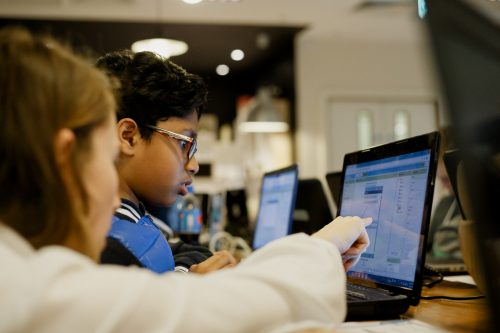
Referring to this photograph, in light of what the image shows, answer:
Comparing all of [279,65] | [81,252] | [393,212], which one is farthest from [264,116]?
[81,252]

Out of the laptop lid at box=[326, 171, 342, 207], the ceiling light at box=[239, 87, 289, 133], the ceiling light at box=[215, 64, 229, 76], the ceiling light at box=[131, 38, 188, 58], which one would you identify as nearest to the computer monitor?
the laptop lid at box=[326, 171, 342, 207]

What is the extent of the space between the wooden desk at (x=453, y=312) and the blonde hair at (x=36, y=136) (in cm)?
65

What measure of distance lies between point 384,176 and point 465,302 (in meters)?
0.34

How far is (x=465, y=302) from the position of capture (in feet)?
4.19

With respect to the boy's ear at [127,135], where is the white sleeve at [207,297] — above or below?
below

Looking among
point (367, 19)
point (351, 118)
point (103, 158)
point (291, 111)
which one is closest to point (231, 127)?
point (291, 111)

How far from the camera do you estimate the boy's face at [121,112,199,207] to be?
133 cm

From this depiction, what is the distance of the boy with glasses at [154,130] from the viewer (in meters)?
1.33

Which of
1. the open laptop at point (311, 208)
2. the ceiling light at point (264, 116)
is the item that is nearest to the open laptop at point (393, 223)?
the open laptop at point (311, 208)

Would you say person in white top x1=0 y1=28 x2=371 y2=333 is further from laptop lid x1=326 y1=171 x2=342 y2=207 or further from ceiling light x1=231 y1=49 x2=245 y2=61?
ceiling light x1=231 y1=49 x2=245 y2=61

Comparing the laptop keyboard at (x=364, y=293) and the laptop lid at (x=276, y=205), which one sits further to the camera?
the laptop lid at (x=276, y=205)

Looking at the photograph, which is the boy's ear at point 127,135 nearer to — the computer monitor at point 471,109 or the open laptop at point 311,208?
the computer monitor at point 471,109

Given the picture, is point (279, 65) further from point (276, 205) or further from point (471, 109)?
point (471, 109)

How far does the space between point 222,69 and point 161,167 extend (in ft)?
22.7
